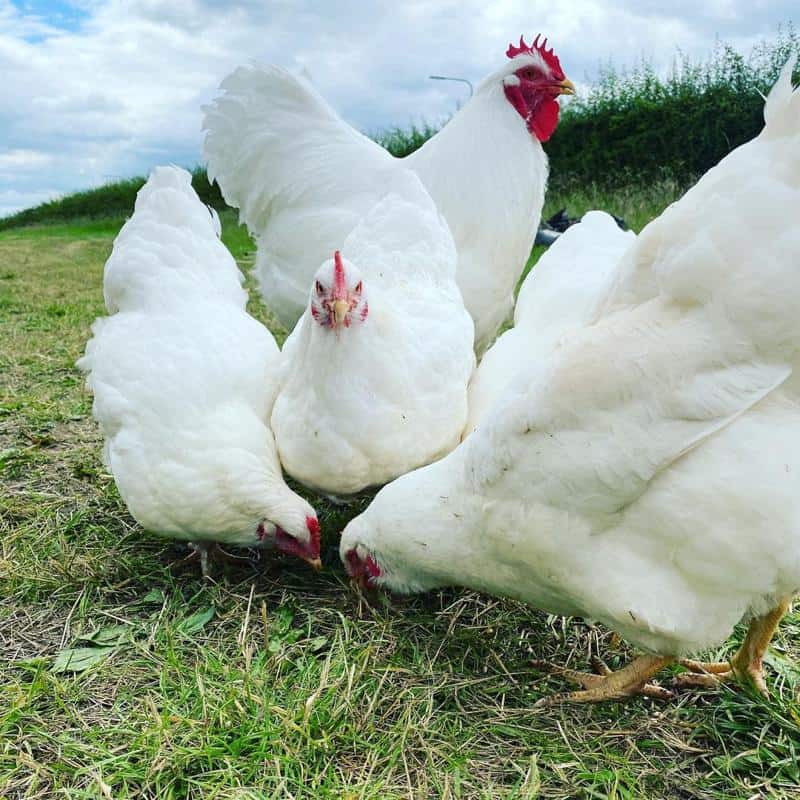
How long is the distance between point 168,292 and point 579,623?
6.72 feet

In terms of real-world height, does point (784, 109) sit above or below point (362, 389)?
above

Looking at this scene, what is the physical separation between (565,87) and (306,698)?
331 cm

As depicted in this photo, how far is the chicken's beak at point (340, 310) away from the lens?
2.55 metres

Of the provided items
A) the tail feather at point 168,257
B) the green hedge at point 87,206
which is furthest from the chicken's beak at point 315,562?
the green hedge at point 87,206

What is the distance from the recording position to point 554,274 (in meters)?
3.28

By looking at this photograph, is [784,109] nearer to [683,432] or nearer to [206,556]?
[683,432]

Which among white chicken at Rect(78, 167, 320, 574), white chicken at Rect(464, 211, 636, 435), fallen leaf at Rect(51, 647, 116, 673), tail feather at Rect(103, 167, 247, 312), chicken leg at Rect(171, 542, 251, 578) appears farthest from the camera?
tail feather at Rect(103, 167, 247, 312)

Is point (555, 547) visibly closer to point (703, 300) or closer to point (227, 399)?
point (703, 300)

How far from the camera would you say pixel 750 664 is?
84.8 inches

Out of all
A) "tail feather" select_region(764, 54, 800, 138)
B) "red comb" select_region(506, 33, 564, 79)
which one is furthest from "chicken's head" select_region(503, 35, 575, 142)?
"tail feather" select_region(764, 54, 800, 138)

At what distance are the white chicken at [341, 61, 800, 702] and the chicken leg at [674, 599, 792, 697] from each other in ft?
0.47

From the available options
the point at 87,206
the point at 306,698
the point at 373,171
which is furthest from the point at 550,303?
the point at 87,206

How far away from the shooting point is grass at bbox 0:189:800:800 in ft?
6.05

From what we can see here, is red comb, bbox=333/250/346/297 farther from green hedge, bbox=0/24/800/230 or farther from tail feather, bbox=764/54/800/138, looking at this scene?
Answer: green hedge, bbox=0/24/800/230
